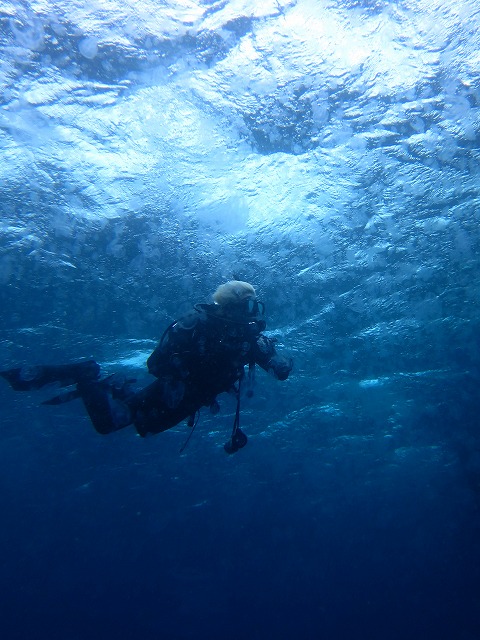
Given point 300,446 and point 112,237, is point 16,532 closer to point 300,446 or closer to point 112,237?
point 300,446

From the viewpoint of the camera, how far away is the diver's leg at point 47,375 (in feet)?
16.3

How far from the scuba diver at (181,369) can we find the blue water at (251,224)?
537 cm

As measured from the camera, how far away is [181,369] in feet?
17.5

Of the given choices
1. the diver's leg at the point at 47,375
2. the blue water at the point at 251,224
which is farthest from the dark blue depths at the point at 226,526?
the diver's leg at the point at 47,375

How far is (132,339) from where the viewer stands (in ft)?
53.2

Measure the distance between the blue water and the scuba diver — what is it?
17.6 feet

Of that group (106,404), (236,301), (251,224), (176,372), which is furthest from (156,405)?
(251,224)

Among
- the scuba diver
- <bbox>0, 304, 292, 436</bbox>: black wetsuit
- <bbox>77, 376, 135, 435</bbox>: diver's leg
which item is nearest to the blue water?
the scuba diver

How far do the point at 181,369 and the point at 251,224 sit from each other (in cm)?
724

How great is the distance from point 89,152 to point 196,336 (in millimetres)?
6300

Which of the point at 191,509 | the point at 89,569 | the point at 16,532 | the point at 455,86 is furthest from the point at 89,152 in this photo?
the point at 89,569

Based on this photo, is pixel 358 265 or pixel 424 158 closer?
pixel 424 158

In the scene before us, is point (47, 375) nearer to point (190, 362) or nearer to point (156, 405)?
point (156, 405)

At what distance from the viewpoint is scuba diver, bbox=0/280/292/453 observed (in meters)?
5.15
